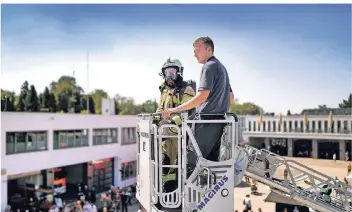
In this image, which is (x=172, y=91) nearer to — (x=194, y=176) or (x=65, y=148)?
(x=194, y=176)

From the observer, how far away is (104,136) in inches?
1104

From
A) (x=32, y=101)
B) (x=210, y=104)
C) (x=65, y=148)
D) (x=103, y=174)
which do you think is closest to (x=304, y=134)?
(x=103, y=174)

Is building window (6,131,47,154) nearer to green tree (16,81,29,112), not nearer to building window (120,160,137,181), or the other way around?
building window (120,160,137,181)

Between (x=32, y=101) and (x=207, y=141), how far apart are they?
53.3 meters

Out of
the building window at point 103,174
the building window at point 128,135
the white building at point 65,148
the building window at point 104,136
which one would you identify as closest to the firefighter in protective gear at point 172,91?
the white building at point 65,148

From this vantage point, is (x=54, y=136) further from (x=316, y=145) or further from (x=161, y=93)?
(x=316, y=145)

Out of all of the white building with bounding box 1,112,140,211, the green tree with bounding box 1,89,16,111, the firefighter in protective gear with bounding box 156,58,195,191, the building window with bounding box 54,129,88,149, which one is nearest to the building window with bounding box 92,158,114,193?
the white building with bounding box 1,112,140,211

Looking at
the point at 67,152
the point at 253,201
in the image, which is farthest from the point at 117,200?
the point at 253,201

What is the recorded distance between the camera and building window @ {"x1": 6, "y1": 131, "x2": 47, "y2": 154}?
19.7 metres

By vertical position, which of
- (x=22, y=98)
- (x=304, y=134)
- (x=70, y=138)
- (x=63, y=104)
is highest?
(x=22, y=98)

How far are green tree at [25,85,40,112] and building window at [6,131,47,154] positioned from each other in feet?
108

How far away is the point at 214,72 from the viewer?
14.6 ft

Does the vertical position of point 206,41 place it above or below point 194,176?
above

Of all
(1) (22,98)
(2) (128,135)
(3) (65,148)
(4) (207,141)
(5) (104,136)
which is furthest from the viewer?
(1) (22,98)
